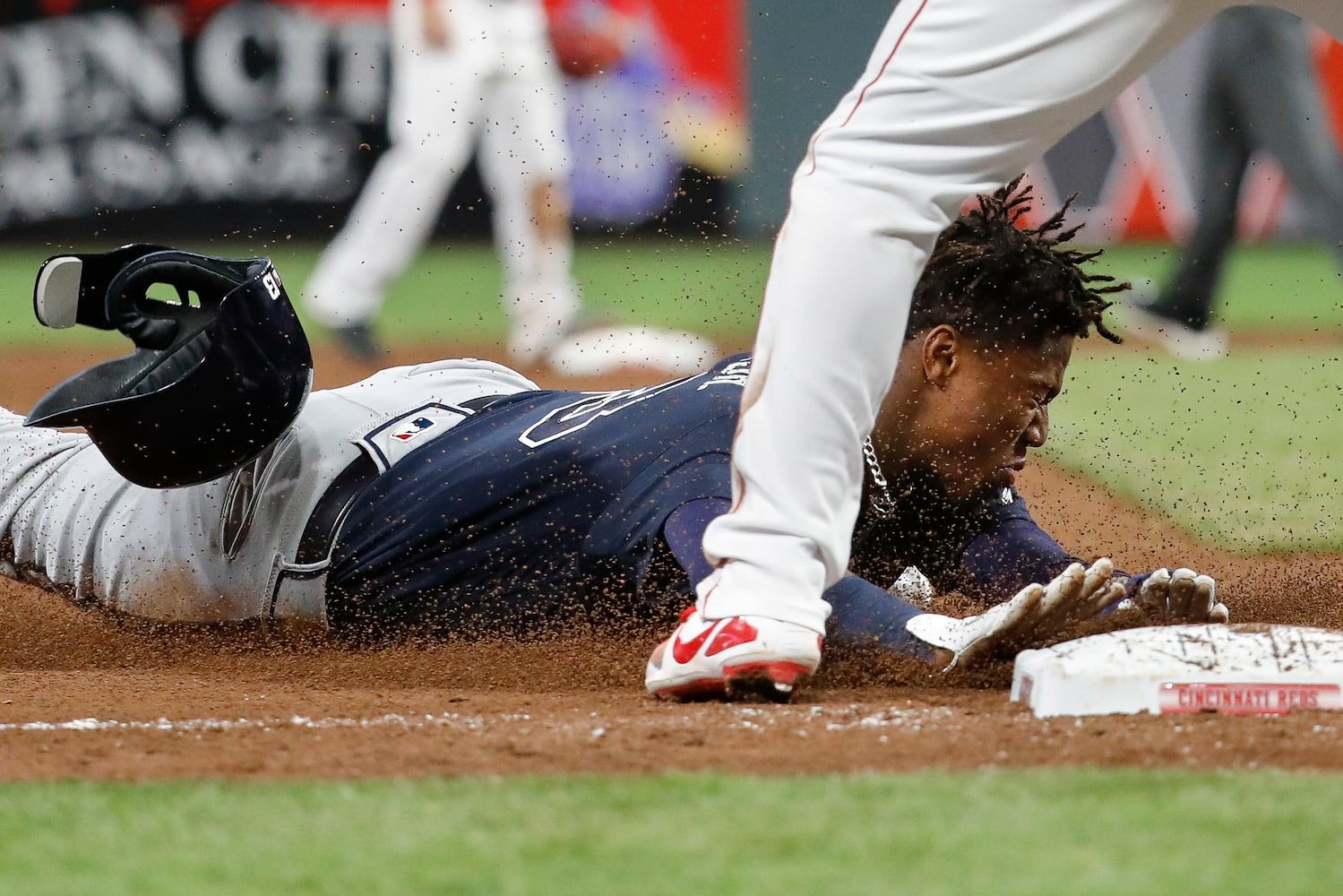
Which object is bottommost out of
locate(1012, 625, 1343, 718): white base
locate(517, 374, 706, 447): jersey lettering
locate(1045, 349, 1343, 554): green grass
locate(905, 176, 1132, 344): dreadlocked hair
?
locate(1045, 349, 1343, 554): green grass

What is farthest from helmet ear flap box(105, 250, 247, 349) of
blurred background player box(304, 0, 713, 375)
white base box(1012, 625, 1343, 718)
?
blurred background player box(304, 0, 713, 375)

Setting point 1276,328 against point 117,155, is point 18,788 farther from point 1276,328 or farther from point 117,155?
point 117,155

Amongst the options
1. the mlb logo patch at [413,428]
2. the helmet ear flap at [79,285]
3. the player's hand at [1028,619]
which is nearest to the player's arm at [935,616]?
the player's hand at [1028,619]

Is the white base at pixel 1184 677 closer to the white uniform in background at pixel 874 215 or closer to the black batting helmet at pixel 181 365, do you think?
the white uniform in background at pixel 874 215

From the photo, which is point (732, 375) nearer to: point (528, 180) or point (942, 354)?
point (942, 354)

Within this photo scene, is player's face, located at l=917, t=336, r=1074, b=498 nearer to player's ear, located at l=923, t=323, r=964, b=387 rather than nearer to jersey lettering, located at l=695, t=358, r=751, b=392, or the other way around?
player's ear, located at l=923, t=323, r=964, b=387

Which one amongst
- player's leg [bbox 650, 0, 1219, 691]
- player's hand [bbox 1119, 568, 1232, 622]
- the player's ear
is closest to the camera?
player's leg [bbox 650, 0, 1219, 691]

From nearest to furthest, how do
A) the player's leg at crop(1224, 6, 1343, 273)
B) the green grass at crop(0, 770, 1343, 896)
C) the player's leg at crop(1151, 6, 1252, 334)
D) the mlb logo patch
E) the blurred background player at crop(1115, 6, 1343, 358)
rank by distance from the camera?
the green grass at crop(0, 770, 1343, 896), the mlb logo patch, the player's leg at crop(1224, 6, 1343, 273), the blurred background player at crop(1115, 6, 1343, 358), the player's leg at crop(1151, 6, 1252, 334)

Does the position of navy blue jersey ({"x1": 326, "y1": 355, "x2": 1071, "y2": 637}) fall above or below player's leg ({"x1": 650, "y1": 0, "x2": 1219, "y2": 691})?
below
